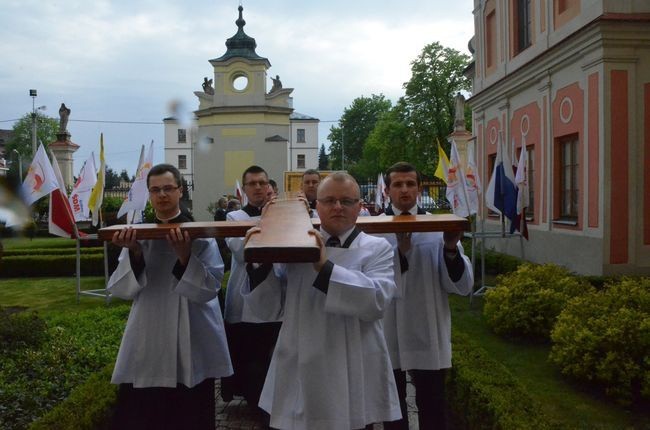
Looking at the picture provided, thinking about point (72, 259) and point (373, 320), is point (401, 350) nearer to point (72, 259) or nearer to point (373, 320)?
point (373, 320)

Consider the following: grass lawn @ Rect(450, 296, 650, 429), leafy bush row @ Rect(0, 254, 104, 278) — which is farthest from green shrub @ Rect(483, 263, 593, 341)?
leafy bush row @ Rect(0, 254, 104, 278)

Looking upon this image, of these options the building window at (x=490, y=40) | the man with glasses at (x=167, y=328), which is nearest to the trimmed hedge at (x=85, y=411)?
the man with glasses at (x=167, y=328)

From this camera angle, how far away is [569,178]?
468 inches

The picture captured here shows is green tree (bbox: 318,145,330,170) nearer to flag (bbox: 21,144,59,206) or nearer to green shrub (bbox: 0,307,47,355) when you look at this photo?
flag (bbox: 21,144,59,206)

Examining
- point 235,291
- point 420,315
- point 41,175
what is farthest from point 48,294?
point 420,315

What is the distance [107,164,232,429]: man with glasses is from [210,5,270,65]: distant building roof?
35069 millimetres

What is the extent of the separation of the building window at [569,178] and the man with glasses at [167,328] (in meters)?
9.38

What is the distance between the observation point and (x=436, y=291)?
4184 millimetres

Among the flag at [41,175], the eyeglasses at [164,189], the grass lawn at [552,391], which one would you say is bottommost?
the grass lawn at [552,391]

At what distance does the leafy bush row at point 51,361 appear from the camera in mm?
4855

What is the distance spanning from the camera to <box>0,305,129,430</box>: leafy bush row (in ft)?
15.9

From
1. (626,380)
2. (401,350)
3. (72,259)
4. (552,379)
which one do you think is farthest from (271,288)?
(72,259)

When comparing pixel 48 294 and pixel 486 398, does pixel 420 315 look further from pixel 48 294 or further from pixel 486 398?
pixel 48 294

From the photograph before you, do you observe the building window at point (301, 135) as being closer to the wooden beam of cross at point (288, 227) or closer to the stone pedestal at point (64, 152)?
the stone pedestal at point (64, 152)
